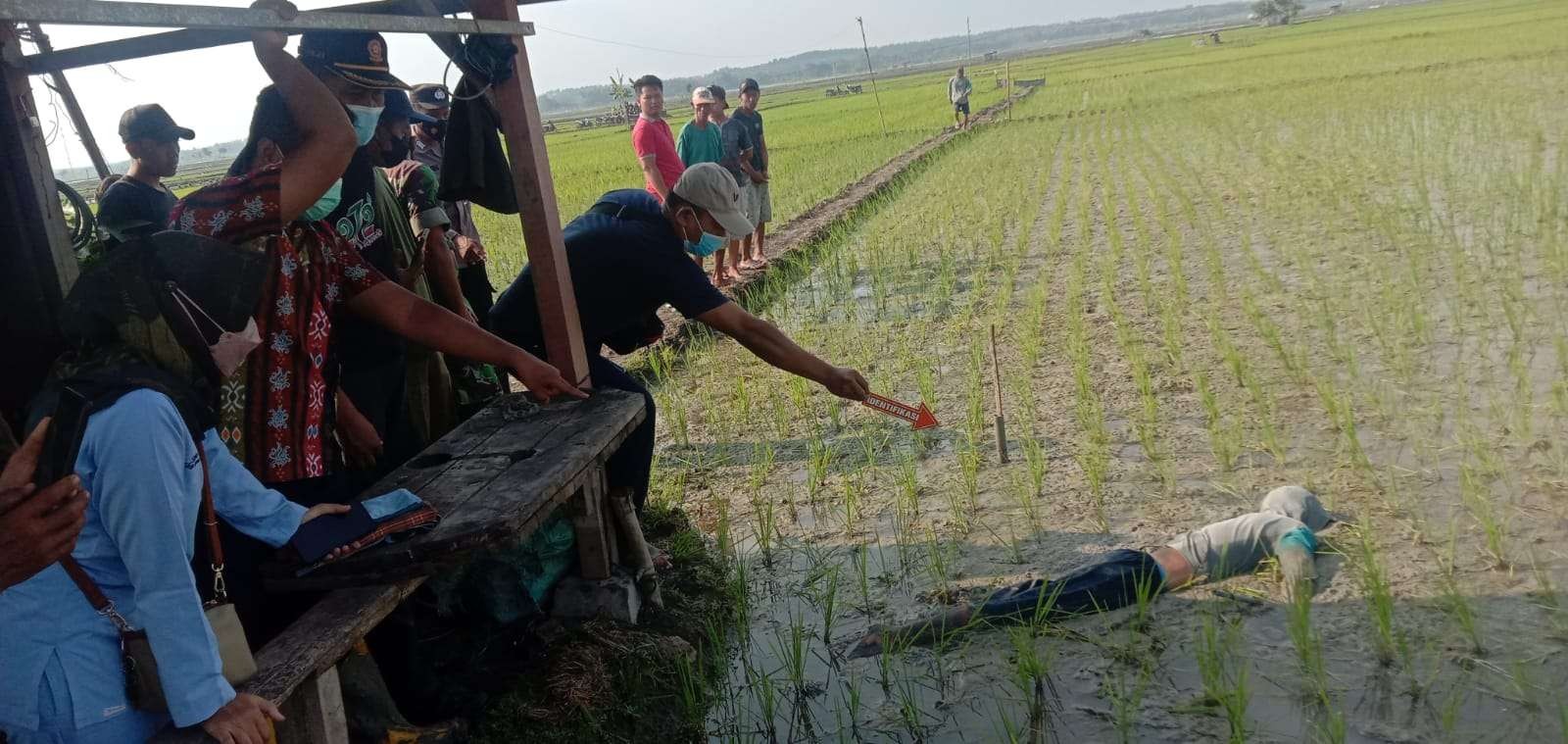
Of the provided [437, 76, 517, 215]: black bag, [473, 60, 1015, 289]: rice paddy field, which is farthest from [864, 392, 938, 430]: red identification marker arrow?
[473, 60, 1015, 289]: rice paddy field

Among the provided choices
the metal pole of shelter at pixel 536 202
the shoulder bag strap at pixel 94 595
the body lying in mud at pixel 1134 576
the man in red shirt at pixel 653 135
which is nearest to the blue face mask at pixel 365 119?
the metal pole of shelter at pixel 536 202

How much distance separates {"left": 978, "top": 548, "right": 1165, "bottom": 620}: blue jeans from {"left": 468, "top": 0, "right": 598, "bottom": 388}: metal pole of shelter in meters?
1.26

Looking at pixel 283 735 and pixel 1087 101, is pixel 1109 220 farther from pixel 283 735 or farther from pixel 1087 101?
pixel 1087 101

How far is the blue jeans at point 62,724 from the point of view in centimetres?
149

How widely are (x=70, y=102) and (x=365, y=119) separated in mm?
838

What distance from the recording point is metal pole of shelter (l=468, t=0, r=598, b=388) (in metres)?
2.74

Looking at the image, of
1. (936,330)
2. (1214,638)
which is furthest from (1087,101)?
(1214,638)

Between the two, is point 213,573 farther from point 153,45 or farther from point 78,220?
point 153,45

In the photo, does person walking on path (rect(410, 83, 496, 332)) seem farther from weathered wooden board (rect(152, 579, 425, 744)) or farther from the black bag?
weathered wooden board (rect(152, 579, 425, 744))

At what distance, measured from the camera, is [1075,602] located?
2709 mm

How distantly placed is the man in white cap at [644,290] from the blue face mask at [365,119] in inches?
24.5

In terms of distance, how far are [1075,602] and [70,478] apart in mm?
2095

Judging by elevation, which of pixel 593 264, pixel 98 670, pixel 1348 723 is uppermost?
pixel 593 264

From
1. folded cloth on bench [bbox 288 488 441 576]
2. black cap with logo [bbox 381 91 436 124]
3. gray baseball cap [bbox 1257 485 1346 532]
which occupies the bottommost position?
gray baseball cap [bbox 1257 485 1346 532]
